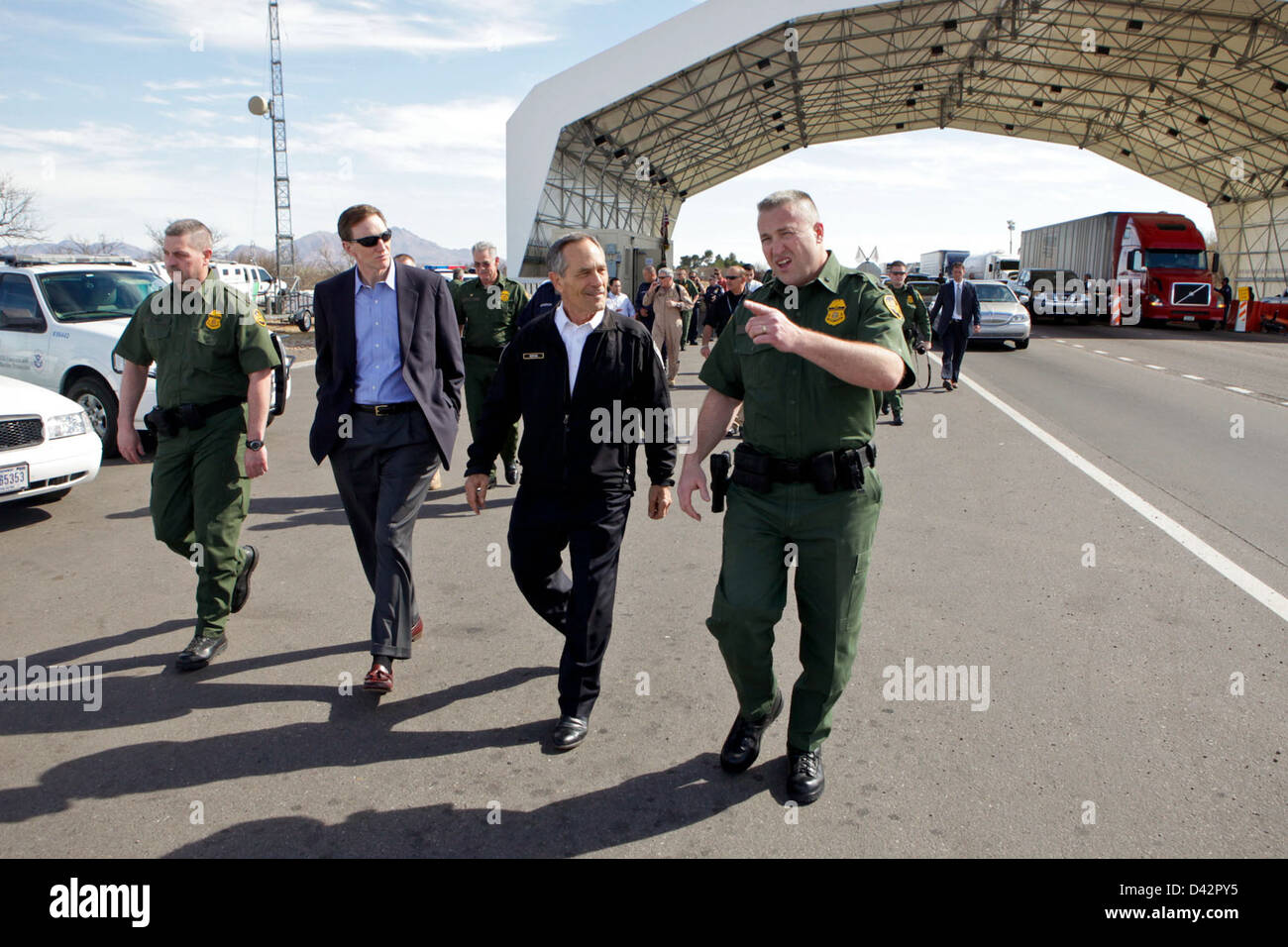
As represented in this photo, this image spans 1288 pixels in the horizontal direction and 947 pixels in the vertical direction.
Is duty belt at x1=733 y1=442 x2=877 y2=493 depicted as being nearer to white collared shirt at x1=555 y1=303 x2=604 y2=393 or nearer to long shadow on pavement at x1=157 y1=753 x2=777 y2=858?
white collared shirt at x1=555 y1=303 x2=604 y2=393

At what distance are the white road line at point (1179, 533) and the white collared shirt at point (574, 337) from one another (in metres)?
3.83

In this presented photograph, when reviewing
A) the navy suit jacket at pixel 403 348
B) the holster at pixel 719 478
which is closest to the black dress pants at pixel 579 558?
the holster at pixel 719 478

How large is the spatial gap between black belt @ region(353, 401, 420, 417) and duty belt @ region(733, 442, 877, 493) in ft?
5.46

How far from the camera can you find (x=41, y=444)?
693 cm

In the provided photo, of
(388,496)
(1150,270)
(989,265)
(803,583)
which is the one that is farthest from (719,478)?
(989,265)

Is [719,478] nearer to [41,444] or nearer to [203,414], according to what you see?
[203,414]

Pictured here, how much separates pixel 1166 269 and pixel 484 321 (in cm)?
3134

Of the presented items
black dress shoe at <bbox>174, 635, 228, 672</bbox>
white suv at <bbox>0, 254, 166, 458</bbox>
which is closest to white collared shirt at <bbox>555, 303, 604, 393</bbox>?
black dress shoe at <bbox>174, 635, 228, 672</bbox>

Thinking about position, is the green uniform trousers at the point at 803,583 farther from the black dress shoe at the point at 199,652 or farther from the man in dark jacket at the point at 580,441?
the black dress shoe at the point at 199,652

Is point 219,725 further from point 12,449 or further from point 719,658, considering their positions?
point 12,449

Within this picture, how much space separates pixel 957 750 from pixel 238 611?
12.1ft

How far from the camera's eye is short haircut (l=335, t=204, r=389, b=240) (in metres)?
4.07
